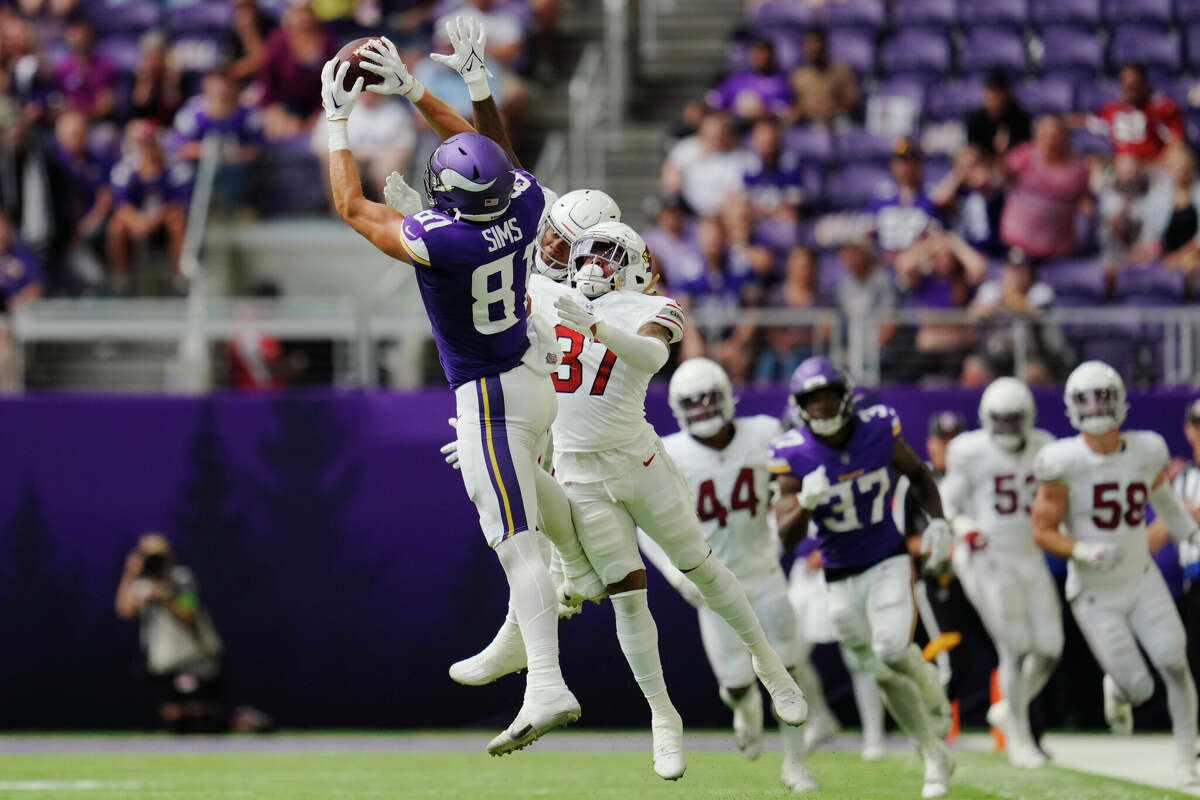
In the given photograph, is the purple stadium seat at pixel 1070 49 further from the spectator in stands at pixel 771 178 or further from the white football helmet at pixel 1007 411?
the white football helmet at pixel 1007 411

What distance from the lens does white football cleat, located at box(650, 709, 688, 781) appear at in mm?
7359

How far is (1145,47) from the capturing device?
14.8 metres

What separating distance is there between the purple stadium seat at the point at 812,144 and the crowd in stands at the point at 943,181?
15 mm

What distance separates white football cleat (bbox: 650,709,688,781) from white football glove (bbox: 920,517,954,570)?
183cm

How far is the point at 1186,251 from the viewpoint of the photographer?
1292 cm

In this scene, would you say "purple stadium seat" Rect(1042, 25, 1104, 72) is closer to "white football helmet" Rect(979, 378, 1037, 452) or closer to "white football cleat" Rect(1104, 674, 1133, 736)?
"white football helmet" Rect(979, 378, 1037, 452)

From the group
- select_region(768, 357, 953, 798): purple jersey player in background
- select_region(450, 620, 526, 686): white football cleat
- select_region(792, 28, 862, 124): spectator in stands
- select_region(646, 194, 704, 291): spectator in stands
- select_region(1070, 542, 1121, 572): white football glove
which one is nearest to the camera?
select_region(450, 620, 526, 686): white football cleat

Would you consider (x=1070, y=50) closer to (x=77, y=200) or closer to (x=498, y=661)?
(x=77, y=200)

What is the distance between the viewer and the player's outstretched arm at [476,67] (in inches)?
303

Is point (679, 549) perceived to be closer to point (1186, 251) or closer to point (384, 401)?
point (384, 401)

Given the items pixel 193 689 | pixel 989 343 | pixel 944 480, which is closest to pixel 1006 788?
pixel 944 480

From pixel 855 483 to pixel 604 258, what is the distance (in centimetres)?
209

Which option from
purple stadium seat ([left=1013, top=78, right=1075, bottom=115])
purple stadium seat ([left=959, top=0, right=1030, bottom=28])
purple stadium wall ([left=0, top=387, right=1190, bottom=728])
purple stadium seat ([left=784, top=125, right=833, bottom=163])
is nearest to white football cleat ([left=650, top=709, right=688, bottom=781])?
purple stadium wall ([left=0, top=387, right=1190, bottom=728])

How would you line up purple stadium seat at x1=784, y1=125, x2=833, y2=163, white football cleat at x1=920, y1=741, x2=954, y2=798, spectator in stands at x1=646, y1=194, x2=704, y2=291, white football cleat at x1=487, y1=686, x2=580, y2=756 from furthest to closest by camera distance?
purple stadium seat at x1=784, y1=125, x2=833, y2=163 < spectator in stands at x1=646, y1=194, x2=704, y2=291 < white football cleat at x1=920, y1=741, x2=954, y2=798 < white football cleat at x1=487, y1=686, x2=580, y2=756
